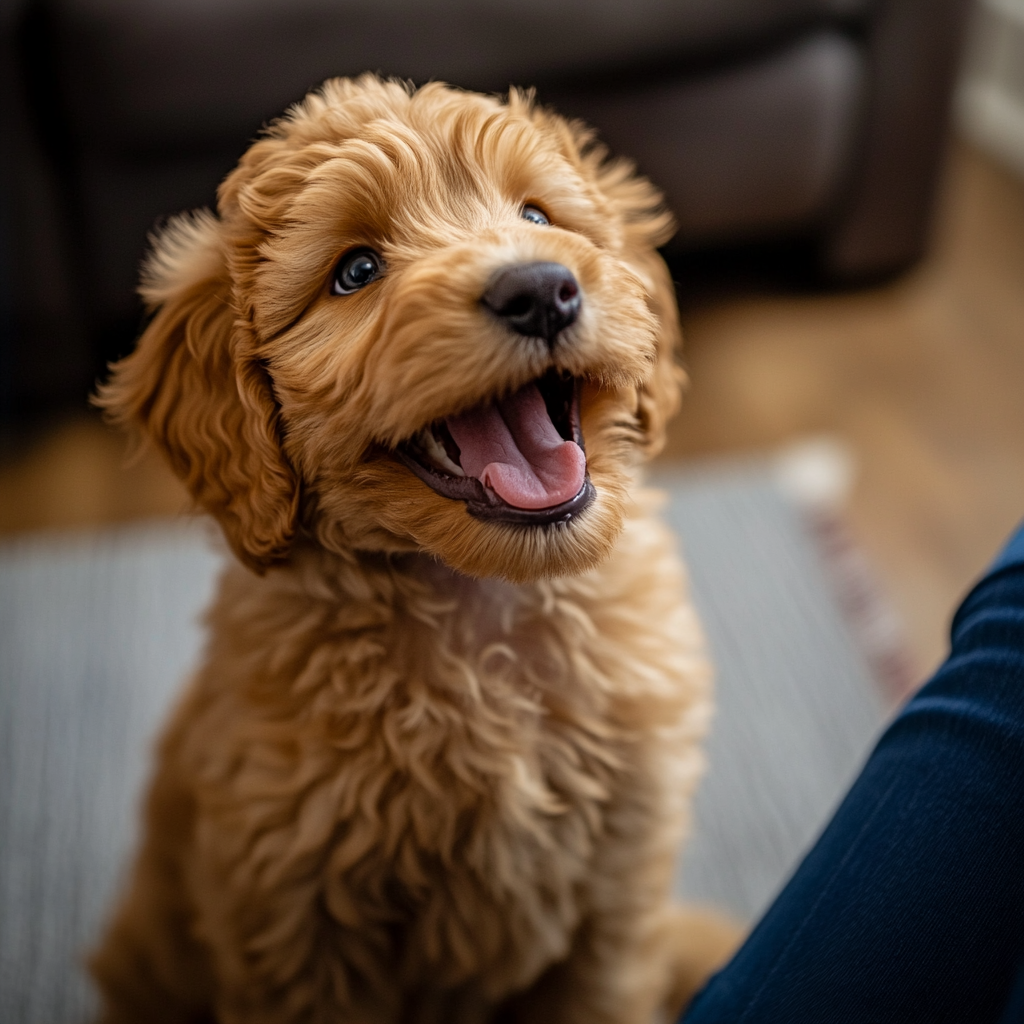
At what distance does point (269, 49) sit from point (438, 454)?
4.21 feet

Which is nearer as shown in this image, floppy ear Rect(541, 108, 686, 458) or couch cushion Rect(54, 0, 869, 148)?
floppy ear Rect(541, 108, 686, 458)

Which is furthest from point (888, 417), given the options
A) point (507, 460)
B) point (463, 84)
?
point (507, 460)

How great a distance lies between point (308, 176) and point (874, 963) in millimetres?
716

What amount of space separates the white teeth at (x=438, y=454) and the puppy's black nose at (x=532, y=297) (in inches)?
5.1

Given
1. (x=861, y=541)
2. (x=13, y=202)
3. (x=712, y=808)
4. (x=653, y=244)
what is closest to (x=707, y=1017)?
(x=653, y=244)

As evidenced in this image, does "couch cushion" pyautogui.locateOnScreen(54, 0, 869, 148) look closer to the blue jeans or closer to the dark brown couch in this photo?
the dark brown couch

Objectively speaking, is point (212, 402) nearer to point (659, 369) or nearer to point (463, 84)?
point (659, 369)

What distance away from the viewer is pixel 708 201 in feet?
7.45

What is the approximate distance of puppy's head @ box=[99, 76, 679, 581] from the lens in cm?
82

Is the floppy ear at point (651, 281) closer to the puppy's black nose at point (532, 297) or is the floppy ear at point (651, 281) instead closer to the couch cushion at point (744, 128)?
the puppy's black nose at point (532, 297)

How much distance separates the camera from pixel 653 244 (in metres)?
1.10

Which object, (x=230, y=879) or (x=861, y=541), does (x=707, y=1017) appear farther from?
(x=861, y=541)

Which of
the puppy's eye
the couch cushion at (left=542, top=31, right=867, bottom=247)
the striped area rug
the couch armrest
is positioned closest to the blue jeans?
the puppy's eye

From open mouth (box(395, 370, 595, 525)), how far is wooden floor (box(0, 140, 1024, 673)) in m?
1.16
